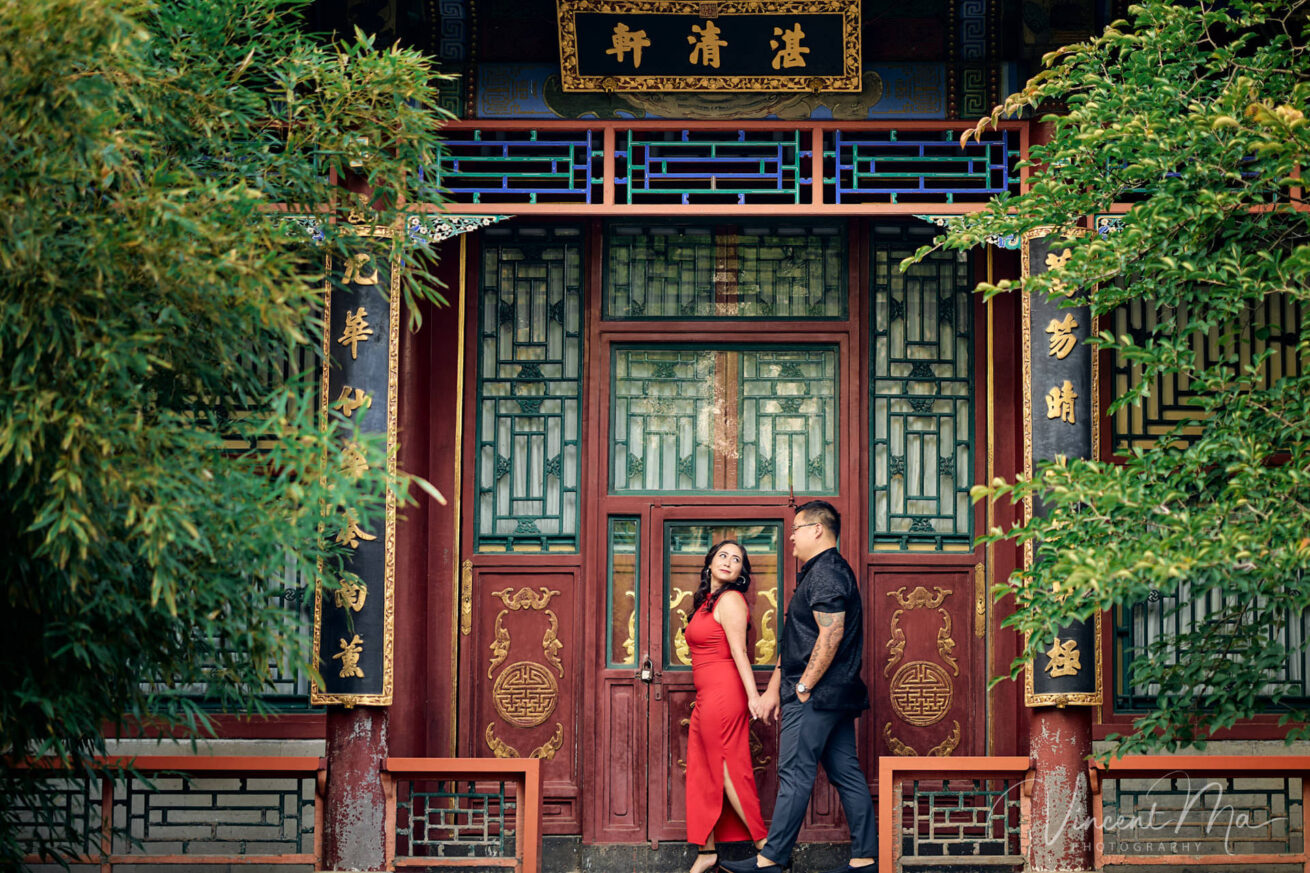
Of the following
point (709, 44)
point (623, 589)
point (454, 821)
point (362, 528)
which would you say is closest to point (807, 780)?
point (623, 589)

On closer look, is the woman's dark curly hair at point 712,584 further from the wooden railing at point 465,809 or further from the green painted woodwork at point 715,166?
the green painted woodwork at point 715,166

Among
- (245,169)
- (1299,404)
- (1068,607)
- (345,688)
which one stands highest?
(245,169)

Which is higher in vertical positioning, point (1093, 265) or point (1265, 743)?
point (1093, 265)

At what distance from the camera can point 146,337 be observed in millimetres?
4066

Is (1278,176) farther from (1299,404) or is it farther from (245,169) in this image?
(245,169)

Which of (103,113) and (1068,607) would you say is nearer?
(103,113)

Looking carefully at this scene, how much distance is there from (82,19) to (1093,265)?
3.44 meters

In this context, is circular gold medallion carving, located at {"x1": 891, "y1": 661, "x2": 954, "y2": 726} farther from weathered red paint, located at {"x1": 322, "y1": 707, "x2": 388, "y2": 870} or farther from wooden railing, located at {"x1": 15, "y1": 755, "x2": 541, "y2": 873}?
weathered red paint, located at {"x1": 322, "y1": 707, "x2": 388, "y2": 870}

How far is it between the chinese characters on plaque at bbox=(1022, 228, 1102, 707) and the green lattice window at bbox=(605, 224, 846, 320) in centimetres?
113

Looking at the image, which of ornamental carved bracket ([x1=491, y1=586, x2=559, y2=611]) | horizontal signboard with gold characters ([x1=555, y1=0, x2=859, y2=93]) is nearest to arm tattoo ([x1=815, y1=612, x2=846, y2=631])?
ornamental carved bracket ([x1=491, y1=586, x2=559, y2=611])

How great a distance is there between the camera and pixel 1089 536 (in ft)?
15.4

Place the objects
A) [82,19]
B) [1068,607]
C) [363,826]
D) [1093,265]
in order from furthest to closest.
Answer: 1. [363,826]
2. [1093,265]
3. [1068,607]
4. [82,19]

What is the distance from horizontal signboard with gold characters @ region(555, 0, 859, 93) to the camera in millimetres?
6359

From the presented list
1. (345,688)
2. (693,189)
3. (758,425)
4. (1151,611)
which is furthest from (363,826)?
(1151,611)
